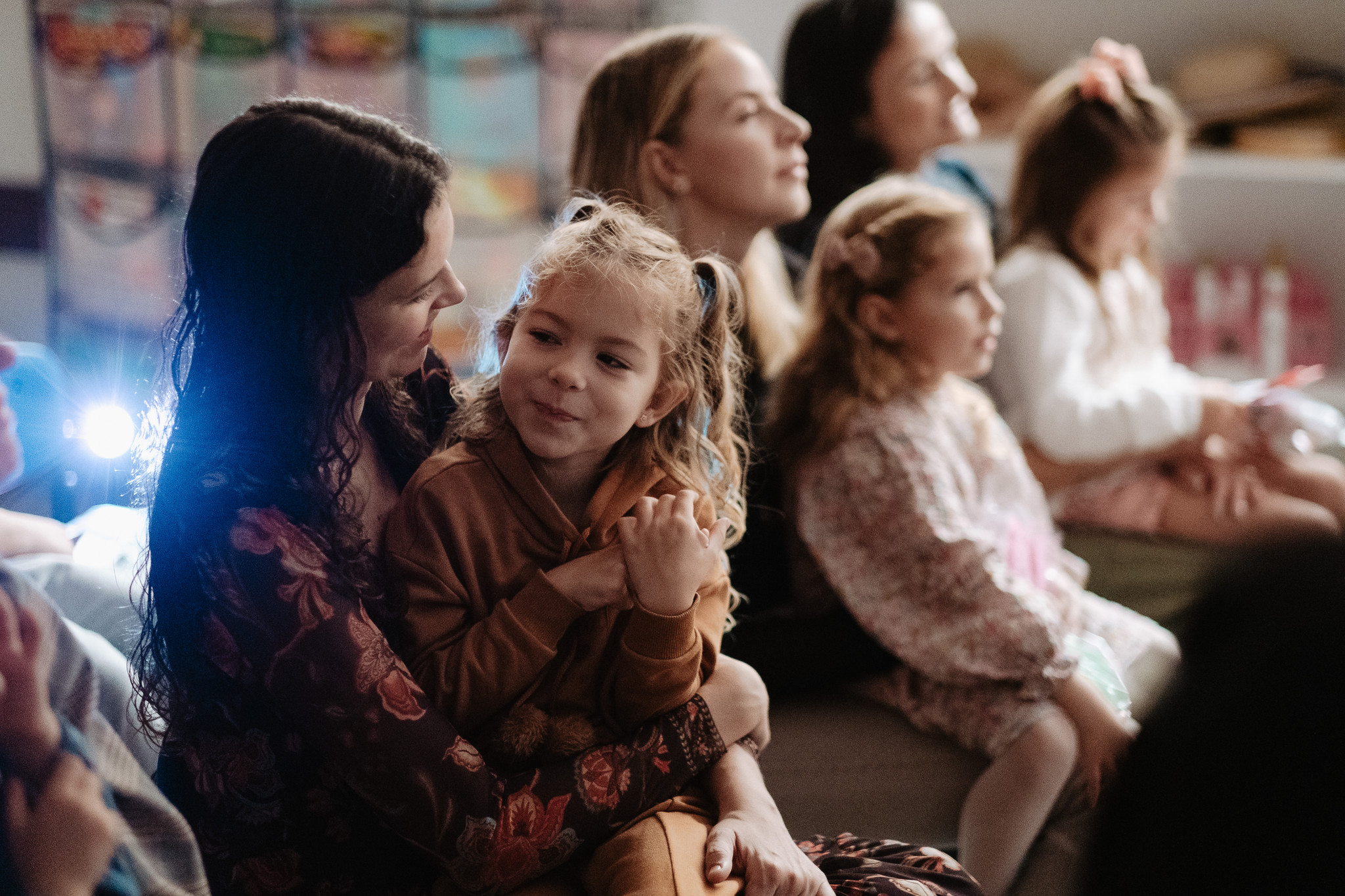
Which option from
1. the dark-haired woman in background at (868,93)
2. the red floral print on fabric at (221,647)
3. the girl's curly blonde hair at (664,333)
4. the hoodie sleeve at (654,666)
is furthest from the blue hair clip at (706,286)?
the dark-haired woman in background at (868,93)

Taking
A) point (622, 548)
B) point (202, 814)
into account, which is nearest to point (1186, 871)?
point (622, 548)

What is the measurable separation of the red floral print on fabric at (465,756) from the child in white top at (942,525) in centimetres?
66

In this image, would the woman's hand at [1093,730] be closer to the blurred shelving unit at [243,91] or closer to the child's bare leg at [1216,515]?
the child's bare leg at [1216,515]

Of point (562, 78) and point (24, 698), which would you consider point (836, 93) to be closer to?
point (562, 78)

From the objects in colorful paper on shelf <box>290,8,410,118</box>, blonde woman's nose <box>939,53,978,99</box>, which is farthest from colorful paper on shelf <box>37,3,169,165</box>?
blonde woman's nose <box>939,53,978,99</box>

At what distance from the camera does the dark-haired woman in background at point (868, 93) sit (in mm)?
2062

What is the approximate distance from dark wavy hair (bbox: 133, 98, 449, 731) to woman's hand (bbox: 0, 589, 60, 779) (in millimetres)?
74

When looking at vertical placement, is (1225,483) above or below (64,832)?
below

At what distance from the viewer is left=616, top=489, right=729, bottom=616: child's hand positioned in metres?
0.94

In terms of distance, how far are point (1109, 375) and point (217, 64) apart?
2.45 meters

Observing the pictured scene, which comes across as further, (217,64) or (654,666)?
(217,64)

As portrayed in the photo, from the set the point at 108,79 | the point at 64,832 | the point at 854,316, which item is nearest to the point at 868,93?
the point at 854,316

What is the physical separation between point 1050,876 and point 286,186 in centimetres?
110

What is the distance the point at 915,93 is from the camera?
207 centimetres
